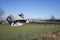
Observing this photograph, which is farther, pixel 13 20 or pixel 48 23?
pixel 48 23

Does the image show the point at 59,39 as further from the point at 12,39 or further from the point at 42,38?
the point at 12,39

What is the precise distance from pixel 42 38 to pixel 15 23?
8278 mm

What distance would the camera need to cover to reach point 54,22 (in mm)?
17547

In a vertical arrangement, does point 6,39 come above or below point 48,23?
above

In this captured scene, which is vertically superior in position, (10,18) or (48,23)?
(10,18)

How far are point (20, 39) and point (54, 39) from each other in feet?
5.21

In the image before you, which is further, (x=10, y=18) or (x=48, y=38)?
(x=10, y=18)

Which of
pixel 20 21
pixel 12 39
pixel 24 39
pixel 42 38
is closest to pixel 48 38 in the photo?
pixel 42 38

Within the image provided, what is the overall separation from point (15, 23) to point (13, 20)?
0.46 metres

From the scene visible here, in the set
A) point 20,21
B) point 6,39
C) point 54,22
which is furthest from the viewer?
point 54,22

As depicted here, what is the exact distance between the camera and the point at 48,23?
1838cm

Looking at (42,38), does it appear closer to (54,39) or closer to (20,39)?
(54,39)

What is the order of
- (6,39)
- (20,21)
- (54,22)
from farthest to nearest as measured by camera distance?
(54,22) → (20,21) → (6,39)

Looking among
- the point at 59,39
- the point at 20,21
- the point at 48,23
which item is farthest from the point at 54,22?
the point at 59,39
